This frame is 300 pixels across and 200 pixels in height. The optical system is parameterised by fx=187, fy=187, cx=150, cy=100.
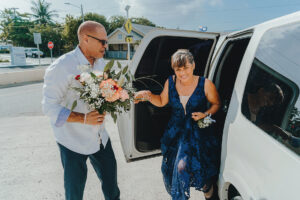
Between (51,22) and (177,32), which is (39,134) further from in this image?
(51,22)

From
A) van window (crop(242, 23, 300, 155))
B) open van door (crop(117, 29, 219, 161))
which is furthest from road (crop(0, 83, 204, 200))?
van window (crop(242, 23, 300, 155))

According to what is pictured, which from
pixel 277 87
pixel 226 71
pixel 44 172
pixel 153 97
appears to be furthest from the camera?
pixel 44 172

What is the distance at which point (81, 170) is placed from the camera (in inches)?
71.3

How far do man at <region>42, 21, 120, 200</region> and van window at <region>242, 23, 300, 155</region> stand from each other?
1251 millimetres

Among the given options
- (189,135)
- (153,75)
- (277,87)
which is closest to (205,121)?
(189,135)

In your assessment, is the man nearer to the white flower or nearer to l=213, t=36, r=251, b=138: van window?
the white flower

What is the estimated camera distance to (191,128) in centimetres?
199

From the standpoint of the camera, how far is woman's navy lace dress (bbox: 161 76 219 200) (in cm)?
186

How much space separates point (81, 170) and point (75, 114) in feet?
1.99

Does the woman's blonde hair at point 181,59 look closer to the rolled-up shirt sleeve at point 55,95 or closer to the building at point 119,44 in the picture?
the rolled-up shirt sleeve at point 55,95

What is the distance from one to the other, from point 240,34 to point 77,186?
7.20 feet

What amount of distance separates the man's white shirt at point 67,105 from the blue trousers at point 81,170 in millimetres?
78

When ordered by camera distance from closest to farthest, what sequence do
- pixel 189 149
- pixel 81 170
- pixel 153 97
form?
pixel 81 170
pixel 189 149
pixel 153 97

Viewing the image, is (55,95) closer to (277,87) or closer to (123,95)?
(123,95)
